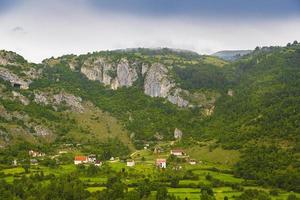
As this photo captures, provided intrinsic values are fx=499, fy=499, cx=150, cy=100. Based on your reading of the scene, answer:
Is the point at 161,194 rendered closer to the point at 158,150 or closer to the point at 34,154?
the point at 34,154

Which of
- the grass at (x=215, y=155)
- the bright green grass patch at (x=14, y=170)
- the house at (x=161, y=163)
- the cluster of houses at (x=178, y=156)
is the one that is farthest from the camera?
the grass at (x=215, y=155)

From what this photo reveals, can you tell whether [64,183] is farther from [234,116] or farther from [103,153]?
[234,116]

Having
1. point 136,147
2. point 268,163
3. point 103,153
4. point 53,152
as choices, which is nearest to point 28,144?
point 53,152

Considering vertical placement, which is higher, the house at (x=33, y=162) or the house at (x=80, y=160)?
the house at (x=33, y=162)

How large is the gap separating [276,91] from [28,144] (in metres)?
94.2

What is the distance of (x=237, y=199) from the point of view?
3708 inches

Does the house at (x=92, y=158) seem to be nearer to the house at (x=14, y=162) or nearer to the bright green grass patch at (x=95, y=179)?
the house at (x=14, y=162)

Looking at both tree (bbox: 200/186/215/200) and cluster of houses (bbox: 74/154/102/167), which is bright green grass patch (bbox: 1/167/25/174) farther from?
tree (bbox: 200/186/215/200)

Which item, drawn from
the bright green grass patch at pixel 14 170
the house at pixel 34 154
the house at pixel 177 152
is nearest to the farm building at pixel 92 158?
the house at pixel 34 154

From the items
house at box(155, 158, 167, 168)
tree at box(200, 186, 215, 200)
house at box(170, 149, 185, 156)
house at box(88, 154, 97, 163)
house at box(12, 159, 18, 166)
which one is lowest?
house at box(88, 154, 97, 163)

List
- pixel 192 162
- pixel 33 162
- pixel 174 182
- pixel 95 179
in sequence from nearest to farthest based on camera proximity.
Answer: pixel 174 182 < pixel 95 179 < pixel 33 162 < pixel 192 162

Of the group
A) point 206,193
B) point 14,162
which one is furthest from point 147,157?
point 206,193

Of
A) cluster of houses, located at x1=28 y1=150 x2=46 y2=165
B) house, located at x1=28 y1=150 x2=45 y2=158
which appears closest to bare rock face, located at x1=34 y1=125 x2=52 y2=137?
cluster of houses, located at x1=28 y1=150 x2=46 y2=165

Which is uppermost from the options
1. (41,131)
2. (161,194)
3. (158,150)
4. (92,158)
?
(161,194)
